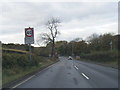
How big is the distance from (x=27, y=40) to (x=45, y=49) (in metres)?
61.0

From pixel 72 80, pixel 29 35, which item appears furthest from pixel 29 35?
pixel 72 80

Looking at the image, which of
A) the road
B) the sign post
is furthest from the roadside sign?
the road

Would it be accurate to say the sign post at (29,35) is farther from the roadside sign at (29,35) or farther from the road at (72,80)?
the road at (72,80)

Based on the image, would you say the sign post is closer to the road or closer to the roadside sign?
the roadside sign

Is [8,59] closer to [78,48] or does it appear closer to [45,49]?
[45,49]

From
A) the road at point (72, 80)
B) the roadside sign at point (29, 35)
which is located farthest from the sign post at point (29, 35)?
the road at point (72, 80)

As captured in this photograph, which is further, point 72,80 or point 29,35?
point 29,35

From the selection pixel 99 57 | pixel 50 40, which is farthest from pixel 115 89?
pixel 50 40

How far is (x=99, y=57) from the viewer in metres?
57.0

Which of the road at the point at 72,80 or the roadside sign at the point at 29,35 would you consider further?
the roadside sign at the point at 29,35

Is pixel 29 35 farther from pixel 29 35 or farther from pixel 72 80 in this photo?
pixel 72 80

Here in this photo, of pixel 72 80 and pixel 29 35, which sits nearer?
pixel 72 80

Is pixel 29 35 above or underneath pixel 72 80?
above

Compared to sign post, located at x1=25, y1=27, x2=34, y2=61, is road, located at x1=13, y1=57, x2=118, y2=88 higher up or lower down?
lower down
